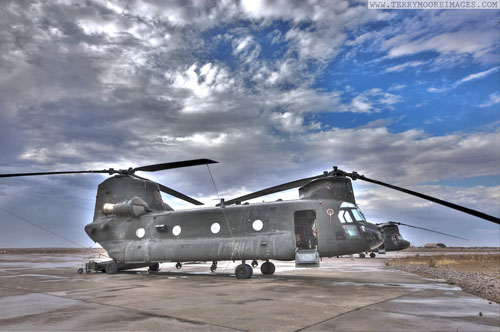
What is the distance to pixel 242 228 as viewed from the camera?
55.4 feet

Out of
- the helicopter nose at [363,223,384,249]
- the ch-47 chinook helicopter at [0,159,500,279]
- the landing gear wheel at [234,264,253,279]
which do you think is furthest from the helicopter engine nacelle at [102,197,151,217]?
the helicopter nose at [363,223,384,249]

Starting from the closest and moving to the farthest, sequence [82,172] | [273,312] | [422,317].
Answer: [422,317], [273,312], [82,172]

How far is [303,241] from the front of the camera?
679 inches

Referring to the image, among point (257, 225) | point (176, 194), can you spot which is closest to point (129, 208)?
point (176, 194)

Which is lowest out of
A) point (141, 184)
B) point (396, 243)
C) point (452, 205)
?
point (396, 243)

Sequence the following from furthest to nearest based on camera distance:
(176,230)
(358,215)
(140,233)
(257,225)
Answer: (140,233)
(176,230)
(257,225)
(358,215)

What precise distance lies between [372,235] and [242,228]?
604 centimetres

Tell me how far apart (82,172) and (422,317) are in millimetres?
18021

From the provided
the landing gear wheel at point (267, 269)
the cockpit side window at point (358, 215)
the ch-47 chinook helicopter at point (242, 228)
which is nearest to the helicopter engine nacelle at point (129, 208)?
the ch-47 chinook helicopter at point (242, 228)

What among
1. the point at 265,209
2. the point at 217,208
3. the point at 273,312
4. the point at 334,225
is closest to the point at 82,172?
the point at 217,208

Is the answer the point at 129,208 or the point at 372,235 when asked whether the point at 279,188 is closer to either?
the point at 372,235

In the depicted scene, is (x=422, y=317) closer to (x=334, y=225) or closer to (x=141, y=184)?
(x=334, y=225)

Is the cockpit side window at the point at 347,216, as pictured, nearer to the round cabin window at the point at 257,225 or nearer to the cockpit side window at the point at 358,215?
the cockpit side window at the point at 358,215

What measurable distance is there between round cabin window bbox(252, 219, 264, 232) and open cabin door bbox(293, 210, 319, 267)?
65.4 inches
